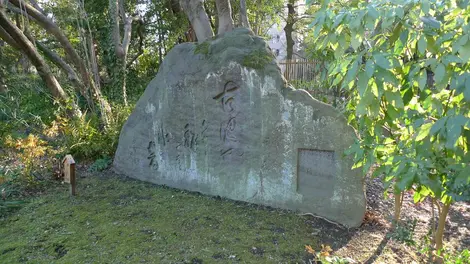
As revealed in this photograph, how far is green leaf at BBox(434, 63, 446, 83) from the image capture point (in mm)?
1219

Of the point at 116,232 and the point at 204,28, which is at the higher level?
the point at 204,28

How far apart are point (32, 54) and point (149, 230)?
12.9 ft

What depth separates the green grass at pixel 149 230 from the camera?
2.64 m

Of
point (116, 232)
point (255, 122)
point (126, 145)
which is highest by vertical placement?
point (255, 122)

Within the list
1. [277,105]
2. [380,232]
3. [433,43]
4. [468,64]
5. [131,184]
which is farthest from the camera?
[131,184]

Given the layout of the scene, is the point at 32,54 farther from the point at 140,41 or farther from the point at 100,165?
the point at 140,41

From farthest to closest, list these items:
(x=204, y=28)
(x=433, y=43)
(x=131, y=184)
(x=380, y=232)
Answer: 1. (x=204, y=28)
2. (x=131, y=184)
3. (x=380, y=232)
4. (x=433, y=43)

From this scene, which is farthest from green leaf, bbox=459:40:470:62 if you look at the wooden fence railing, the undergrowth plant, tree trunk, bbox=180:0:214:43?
the wooden fence railing

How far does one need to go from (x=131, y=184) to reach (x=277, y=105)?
2.03m

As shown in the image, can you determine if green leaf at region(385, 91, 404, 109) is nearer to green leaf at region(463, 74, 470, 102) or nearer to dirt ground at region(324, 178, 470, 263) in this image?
green leaf at region(463, 74, 470, 102)

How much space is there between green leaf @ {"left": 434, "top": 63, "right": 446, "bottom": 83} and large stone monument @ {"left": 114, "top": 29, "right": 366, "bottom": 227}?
171 centimetres

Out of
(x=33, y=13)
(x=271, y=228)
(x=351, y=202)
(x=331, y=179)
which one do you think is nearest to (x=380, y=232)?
(x=351, y=202)

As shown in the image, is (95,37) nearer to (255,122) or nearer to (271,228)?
(255,122)

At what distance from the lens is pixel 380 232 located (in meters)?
2.93
